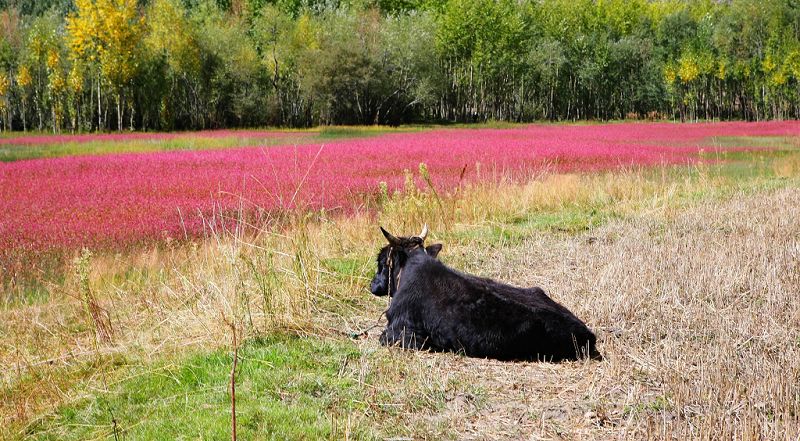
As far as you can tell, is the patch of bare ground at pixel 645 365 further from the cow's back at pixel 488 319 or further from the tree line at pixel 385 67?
the tree line at pixel 385 67

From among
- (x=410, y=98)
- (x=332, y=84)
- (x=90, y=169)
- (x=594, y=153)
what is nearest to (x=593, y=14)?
(x=410, y=98)

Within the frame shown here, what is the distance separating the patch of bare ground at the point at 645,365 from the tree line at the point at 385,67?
49859 mm

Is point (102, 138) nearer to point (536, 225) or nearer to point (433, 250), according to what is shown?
point (536, 225)

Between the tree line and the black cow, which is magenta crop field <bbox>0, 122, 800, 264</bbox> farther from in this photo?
the tree line

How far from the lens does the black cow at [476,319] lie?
17.9 ft

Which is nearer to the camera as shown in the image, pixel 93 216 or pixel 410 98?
pixel 93 216

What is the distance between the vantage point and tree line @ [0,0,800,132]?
5934cm

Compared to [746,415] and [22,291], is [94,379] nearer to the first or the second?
[22,291]

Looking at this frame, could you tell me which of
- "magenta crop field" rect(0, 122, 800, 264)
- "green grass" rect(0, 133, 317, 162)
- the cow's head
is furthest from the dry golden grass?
"green grass" rect(0, 133, 317, 162)

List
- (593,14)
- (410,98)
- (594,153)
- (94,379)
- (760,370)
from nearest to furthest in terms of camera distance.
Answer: (760,370)
(94,379)
(594,153)
(410,98)
(593,14)

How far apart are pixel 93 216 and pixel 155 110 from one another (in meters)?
54.8

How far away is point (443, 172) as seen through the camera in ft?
64.9

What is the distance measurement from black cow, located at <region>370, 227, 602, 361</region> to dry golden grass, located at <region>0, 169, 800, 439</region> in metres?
0.15

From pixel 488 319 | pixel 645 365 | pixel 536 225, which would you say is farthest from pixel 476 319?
pixel 536 225
